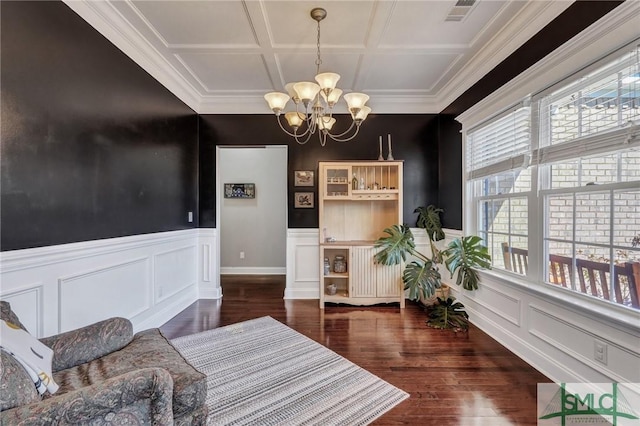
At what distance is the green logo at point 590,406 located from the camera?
1673mm

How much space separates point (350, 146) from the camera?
4.22 m

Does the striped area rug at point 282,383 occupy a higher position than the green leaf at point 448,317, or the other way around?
the green leaf at point 448,317

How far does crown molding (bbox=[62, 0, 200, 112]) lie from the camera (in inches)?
85.0

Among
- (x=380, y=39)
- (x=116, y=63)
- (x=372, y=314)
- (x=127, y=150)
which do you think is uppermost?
(x=380, y=39)

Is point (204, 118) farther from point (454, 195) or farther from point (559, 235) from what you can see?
point (559, 235)

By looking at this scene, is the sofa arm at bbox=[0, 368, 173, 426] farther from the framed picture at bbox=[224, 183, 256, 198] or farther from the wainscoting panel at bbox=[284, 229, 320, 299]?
the framed picture at bbox=[224, 183, 256, 198]

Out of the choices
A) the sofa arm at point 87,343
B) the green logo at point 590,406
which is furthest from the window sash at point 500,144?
the sofa arm at point 87,343

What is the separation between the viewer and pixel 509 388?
6.68ft

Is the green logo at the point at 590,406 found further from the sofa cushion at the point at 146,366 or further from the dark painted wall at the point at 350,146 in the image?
the dark painted wall at the point at 350,146

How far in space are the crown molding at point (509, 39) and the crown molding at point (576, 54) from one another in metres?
0.29

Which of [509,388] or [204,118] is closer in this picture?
[509,388]

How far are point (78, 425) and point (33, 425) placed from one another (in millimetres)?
118

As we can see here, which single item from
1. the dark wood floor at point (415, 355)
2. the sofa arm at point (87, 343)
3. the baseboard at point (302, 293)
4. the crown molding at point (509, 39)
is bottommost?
the dark wood floor at point (415, 355)

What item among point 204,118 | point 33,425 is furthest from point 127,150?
point 33,425
